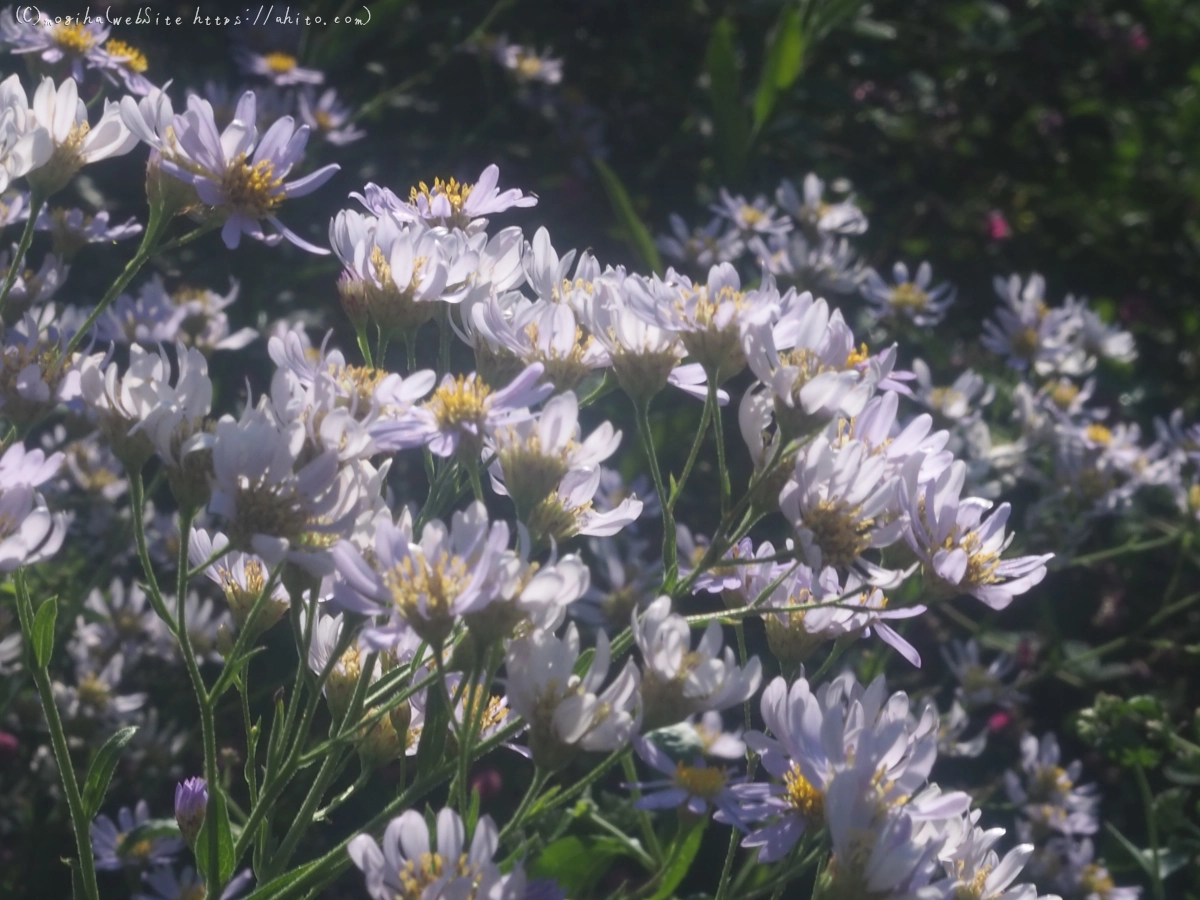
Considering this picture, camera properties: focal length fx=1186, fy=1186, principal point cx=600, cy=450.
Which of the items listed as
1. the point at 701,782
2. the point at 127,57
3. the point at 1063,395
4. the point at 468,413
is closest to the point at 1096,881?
the point at 1063,395

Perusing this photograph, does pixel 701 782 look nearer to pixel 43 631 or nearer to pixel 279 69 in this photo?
pixel 43 631

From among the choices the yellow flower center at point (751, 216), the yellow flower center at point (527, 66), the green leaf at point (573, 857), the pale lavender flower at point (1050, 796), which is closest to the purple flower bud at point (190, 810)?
the green leaf at point (573, 857)

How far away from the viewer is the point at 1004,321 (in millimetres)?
2807

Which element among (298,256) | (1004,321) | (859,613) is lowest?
(1004,321)

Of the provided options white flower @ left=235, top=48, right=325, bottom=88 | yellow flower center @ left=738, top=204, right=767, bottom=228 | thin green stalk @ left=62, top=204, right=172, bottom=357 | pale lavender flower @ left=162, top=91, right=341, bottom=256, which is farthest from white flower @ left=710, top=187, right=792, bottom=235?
thin green stalk @ left=62, top=204, right=172, bottom=357

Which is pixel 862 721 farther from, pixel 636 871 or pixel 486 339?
pixel 636 871

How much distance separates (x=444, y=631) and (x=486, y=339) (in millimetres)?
329

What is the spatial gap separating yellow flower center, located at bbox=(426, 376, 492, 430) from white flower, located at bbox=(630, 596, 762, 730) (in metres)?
0.21

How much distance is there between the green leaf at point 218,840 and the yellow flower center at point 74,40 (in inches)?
54.9

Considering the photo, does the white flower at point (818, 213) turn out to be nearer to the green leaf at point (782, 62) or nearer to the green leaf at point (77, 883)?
the green leaf at point (782, 62)

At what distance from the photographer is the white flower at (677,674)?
2.96 feet

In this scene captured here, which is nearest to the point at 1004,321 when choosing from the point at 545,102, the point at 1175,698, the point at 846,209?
the point at 846,209

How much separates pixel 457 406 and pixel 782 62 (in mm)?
2142

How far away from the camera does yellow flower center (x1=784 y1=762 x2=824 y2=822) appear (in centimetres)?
100
